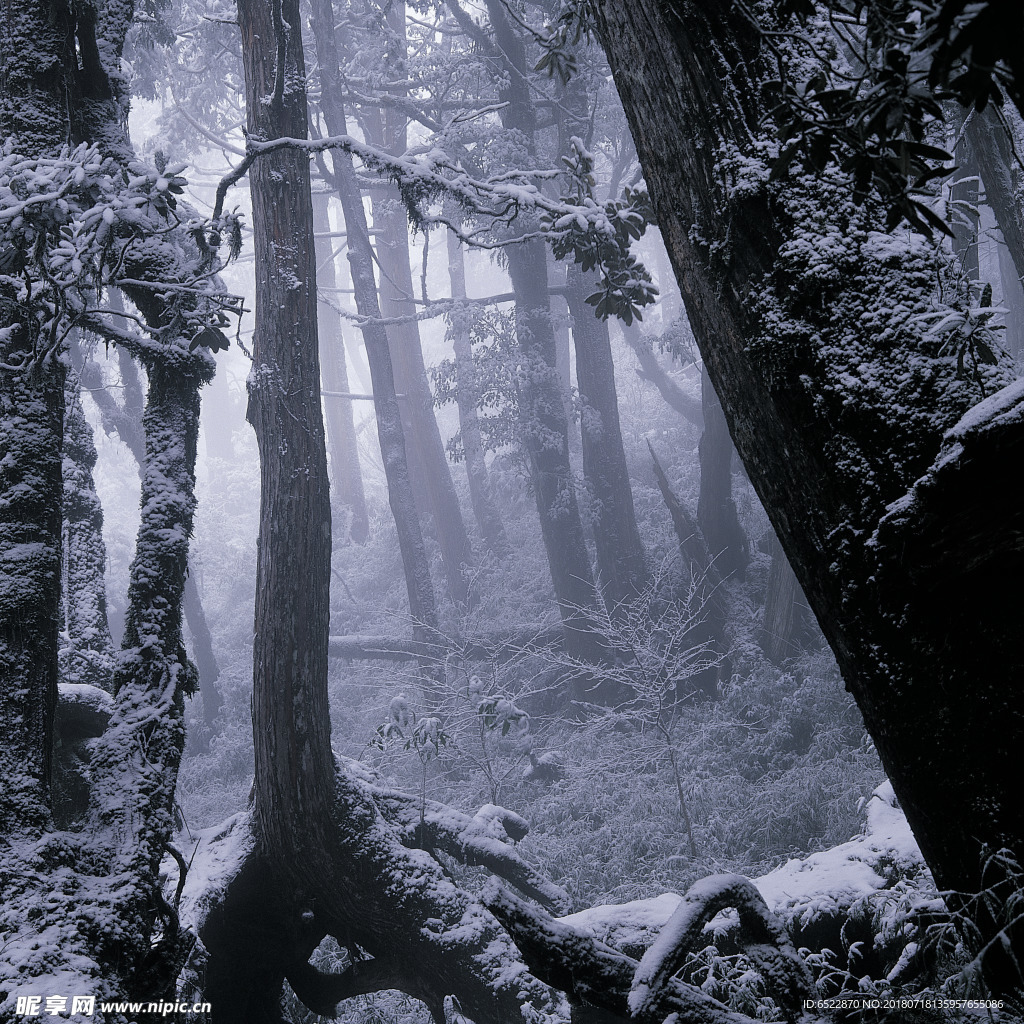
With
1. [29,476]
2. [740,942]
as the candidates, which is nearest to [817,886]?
[740,942]

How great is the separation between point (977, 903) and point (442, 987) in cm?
465

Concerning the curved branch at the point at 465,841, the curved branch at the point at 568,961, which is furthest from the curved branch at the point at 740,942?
the curved branch at the point at 465,841

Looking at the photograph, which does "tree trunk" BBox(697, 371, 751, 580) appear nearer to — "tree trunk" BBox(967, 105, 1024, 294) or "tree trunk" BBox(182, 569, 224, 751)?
"tree trunk" BBox(967, 105, 1024, 294)

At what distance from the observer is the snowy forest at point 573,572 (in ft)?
4.49

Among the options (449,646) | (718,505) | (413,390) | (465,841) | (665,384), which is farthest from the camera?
(665,384)

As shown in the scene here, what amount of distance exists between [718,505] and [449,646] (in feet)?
16.6

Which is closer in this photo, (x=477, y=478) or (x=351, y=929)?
(x=351, y=929)

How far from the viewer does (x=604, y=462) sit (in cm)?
1247

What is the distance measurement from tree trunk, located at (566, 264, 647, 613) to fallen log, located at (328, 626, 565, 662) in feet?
4.69

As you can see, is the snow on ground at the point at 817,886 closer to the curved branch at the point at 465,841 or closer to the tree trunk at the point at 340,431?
the curved branch at the point at 465,841

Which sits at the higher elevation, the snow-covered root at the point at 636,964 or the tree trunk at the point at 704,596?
the tree trunk at the point at 704,596

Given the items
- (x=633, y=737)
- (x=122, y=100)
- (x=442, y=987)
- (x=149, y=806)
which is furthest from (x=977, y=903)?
(x=633, y=737)

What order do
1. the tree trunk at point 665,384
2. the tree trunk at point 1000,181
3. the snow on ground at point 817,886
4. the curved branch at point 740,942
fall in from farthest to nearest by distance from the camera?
1. the tree trunk at point 665,384
2. the tree trunk at point 1000,181
3. the snow on ground at point 817,886
4. the curved branch at point 740,942

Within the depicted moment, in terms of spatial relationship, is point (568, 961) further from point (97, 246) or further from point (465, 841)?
point (465, 841)
